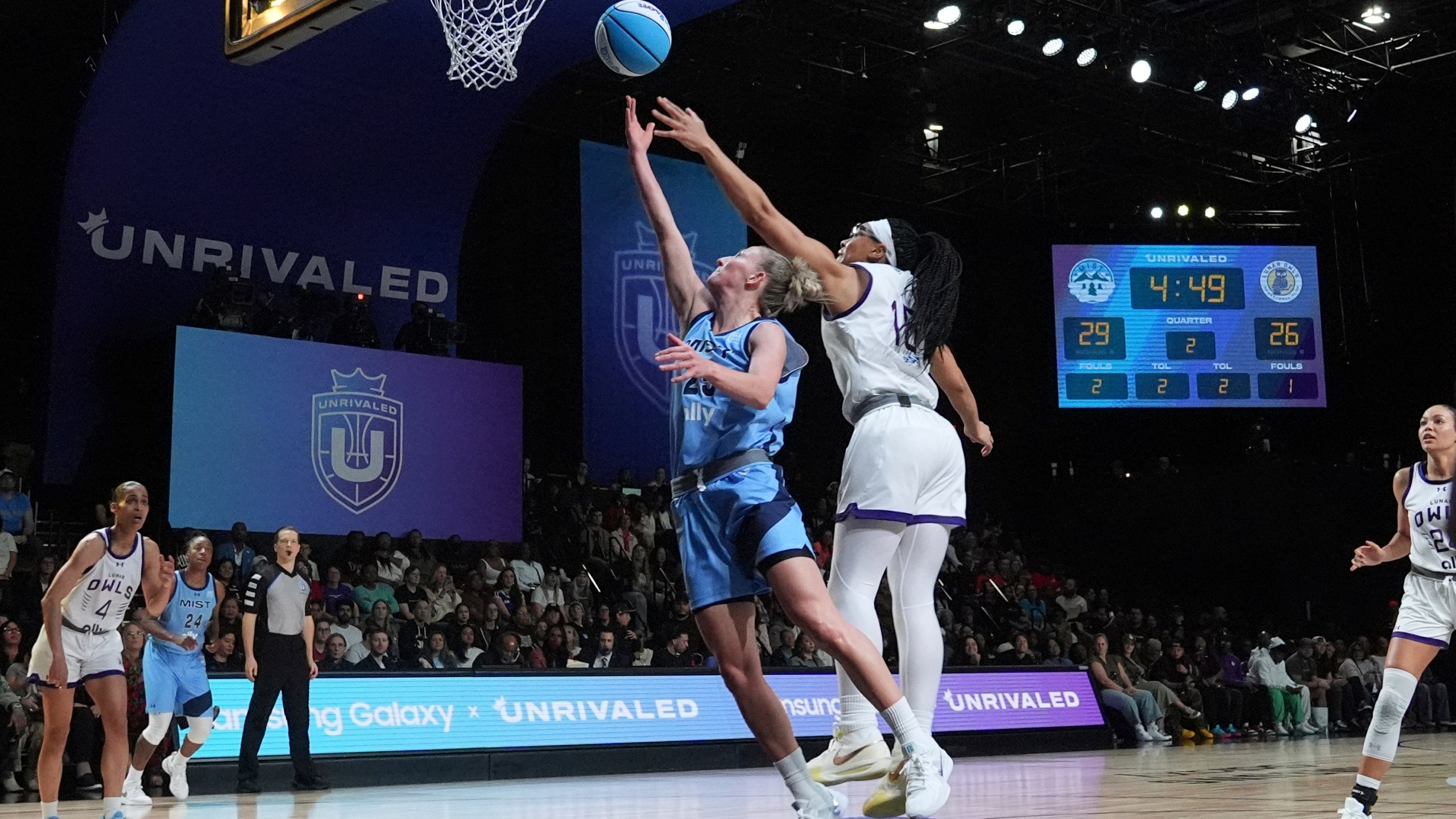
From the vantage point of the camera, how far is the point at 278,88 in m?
15.1

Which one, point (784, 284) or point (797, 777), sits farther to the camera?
point (784, 284)

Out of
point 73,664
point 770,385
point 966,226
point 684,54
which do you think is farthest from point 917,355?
point 966,226

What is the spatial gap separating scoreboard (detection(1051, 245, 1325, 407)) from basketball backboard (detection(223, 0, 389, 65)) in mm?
12375

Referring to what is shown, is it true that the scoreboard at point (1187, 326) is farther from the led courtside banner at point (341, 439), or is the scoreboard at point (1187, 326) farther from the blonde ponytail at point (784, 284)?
the blonde ponytail at point (784, 284)

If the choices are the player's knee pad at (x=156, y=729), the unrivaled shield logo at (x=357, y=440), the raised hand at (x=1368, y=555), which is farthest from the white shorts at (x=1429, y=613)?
the unrivaled shield logo at (x=357, y=440)

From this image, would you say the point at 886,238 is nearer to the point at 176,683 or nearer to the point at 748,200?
the point at 748,200

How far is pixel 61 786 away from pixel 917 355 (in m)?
7.45

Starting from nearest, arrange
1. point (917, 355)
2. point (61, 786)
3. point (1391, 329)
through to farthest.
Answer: point (917, 355)
point (61, 786)
point (1391, 329)

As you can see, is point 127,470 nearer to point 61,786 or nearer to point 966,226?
point 61,786

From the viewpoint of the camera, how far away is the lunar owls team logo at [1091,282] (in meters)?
19.4

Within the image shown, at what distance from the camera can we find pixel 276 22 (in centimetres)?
915

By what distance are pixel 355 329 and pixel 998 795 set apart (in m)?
10.5

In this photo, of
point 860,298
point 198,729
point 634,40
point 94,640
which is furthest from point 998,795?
point 198,729

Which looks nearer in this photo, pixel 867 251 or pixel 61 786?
pixel 867 251
